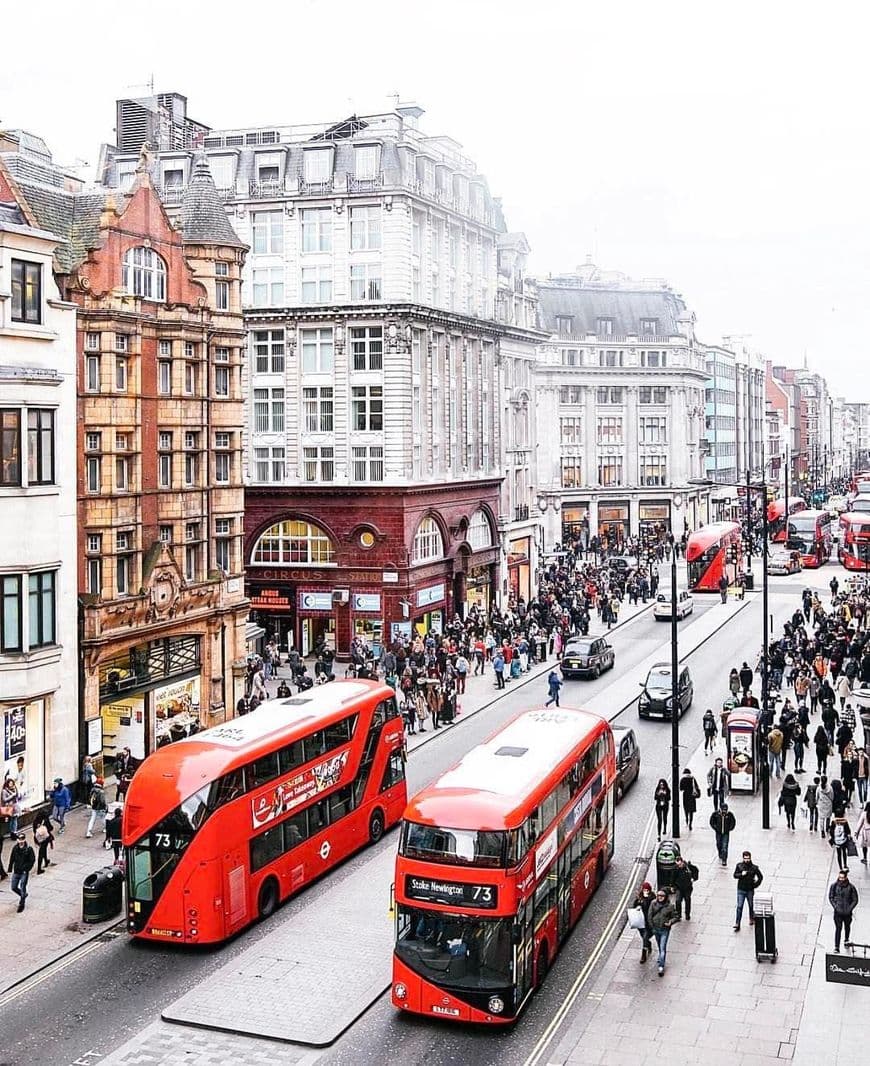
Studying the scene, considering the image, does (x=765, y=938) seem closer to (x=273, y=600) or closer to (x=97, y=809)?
(x=97, y=809)

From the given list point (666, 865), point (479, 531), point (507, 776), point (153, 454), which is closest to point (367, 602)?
point (479, 531)

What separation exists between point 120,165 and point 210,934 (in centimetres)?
4569

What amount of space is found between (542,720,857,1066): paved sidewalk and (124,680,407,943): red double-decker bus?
265 inches

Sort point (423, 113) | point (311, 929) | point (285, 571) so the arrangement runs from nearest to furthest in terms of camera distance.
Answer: point (311, 929), point (285, 571), point (423, 113)

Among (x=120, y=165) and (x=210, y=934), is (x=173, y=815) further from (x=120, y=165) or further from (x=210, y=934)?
(x=120, y=165)

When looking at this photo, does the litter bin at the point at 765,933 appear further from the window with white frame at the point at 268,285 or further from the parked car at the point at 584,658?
the window with white frame at the point at 268,285

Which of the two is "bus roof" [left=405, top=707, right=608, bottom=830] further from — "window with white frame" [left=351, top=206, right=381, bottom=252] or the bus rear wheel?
"window with white frame" [left=351, top=206, right=381, bottom=252]

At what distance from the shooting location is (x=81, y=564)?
35531 millimetres

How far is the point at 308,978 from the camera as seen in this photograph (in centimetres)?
2233

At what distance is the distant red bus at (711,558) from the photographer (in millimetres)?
73375

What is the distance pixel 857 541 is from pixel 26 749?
61.8 metres

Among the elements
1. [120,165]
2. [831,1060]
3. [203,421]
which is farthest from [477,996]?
[120,165]

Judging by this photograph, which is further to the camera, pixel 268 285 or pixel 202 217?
pixel 268 285

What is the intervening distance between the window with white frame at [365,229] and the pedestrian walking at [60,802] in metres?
31.9
